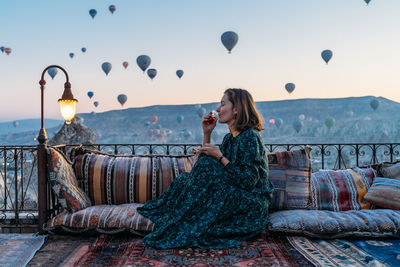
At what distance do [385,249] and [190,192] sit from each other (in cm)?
136

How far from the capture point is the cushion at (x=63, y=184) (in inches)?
112

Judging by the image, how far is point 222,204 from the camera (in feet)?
7.78

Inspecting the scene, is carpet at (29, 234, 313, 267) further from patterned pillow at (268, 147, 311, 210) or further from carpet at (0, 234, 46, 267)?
patterned pillow at (268, 147, 311, 210)

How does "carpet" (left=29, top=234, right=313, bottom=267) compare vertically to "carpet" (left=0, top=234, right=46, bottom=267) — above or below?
above

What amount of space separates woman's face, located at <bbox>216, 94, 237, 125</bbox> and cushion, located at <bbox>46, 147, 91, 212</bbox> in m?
1.41

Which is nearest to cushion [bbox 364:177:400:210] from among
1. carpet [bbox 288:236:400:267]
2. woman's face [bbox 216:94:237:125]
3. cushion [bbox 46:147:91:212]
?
carpet [bbox 288:236:400:267]

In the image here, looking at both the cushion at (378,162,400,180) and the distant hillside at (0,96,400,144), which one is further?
the distant hillside at (0,96,400,144)

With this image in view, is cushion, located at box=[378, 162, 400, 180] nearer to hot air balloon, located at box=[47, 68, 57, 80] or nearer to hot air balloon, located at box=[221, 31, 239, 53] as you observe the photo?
hot air balloon, located at box=[221, 31, 239, 53]

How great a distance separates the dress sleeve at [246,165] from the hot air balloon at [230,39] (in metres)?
17.6

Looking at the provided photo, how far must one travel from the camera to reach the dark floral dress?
92.2 inches

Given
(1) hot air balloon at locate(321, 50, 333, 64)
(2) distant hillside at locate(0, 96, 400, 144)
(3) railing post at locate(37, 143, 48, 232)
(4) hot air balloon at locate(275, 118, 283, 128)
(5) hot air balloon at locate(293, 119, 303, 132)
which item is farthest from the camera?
(2) distant hillside at locate(0, 96, 400, 144)

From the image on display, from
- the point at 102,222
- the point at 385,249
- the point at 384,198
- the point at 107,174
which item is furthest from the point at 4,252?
the point at 384,198

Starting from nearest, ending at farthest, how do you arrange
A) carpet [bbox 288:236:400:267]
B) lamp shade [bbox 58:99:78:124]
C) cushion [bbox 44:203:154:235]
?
carpet [bbox 288:236:400:267]
cushion [bbox 44:203:154:235]
lamp shade [bbox 58:99:78:124]

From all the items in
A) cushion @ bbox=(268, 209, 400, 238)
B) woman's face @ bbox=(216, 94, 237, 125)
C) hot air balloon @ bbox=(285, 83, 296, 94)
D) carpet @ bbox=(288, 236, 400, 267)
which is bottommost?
carpet @ bbox=(288, 236, 400, 267)
